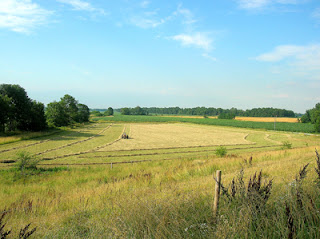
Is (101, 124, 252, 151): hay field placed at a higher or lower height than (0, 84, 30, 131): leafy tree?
lower

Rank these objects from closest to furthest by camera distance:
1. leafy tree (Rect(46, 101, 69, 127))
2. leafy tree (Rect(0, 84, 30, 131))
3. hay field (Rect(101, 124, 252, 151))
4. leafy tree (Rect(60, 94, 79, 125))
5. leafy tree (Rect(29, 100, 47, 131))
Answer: hay field (Rect(101, 124, 252, 151)), leafy tree (Rect(0, 84, 30, 131)), leafy tree (Rect(29, 100, 47, 131)), leafy tree (Rect(46, 101, 69, 127)), leafy tree (Rect(60, 94, 79, 125))

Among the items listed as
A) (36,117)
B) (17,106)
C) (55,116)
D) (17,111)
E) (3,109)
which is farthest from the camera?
(55,116)

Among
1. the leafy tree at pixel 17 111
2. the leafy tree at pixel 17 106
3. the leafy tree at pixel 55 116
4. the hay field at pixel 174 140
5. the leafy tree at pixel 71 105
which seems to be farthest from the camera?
the leafy tree at pixel 71 105

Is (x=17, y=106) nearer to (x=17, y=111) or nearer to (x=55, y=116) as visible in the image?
(x=17, y=111)

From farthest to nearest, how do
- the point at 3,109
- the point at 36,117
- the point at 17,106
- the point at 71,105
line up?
the point at 71,105, the point at 36,117, the point at 17,106, the point at 3,109

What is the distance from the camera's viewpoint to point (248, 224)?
3.53 m

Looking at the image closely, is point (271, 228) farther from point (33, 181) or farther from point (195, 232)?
point (33, 181)

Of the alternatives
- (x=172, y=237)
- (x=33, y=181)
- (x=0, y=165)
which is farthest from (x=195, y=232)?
(x=0, y=165)

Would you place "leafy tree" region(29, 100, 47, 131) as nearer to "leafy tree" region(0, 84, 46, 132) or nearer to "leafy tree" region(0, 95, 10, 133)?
"leafy tree" region(0, 84, 46, 132)

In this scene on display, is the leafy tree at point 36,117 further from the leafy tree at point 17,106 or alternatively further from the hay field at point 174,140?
the hay field at point 174,140

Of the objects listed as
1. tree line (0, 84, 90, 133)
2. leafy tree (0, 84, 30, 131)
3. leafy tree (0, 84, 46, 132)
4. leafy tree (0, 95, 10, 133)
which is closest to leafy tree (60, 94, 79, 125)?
tree line (0, 84, 90, 133)

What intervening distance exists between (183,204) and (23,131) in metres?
50.4

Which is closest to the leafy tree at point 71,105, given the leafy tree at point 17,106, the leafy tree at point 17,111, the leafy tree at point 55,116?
the leafy tree at point 55,116

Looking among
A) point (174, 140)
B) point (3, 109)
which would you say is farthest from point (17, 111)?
point (174, 140)
